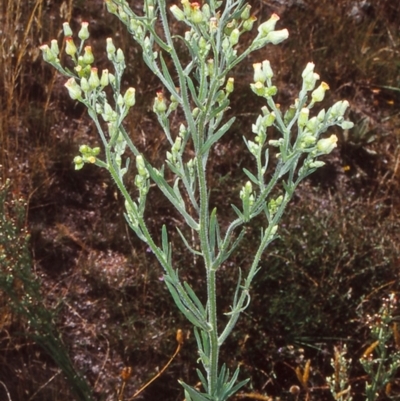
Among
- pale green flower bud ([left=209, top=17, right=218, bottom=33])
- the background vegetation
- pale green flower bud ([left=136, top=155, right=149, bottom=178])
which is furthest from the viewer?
the background vegetation

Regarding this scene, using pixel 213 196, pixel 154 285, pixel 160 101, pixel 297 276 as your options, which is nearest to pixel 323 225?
pixel 297 276

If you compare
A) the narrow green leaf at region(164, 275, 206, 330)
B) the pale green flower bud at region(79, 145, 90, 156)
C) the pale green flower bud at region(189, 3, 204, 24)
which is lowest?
the narrow green leaf at region(164, 275, 206, 330)

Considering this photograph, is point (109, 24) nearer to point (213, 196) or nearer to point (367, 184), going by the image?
point (213, 196)

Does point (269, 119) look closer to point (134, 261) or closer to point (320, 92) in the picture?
point (320, 92)

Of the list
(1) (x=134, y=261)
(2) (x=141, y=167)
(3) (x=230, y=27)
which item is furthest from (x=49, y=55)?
(1) (x=134, y=261)

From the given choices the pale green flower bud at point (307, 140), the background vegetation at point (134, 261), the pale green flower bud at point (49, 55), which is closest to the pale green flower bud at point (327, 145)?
the pale green flower bud at point (307, 140)

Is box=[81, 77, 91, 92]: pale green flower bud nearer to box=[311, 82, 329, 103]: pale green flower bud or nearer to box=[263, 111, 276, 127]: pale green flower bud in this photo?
box=[263, 111, 276, 127]: pale green flower bud

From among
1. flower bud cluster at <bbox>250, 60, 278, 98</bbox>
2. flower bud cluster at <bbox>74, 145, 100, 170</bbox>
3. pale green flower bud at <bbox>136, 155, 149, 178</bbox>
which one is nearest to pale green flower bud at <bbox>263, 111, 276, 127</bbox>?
flower bud cluster at <bbox>250, 60, 278, 98</bbox>

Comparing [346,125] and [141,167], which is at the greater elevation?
[346,125]

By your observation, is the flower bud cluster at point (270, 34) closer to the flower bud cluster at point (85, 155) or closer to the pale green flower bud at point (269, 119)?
the pale green flower bud at point (269, 119)
